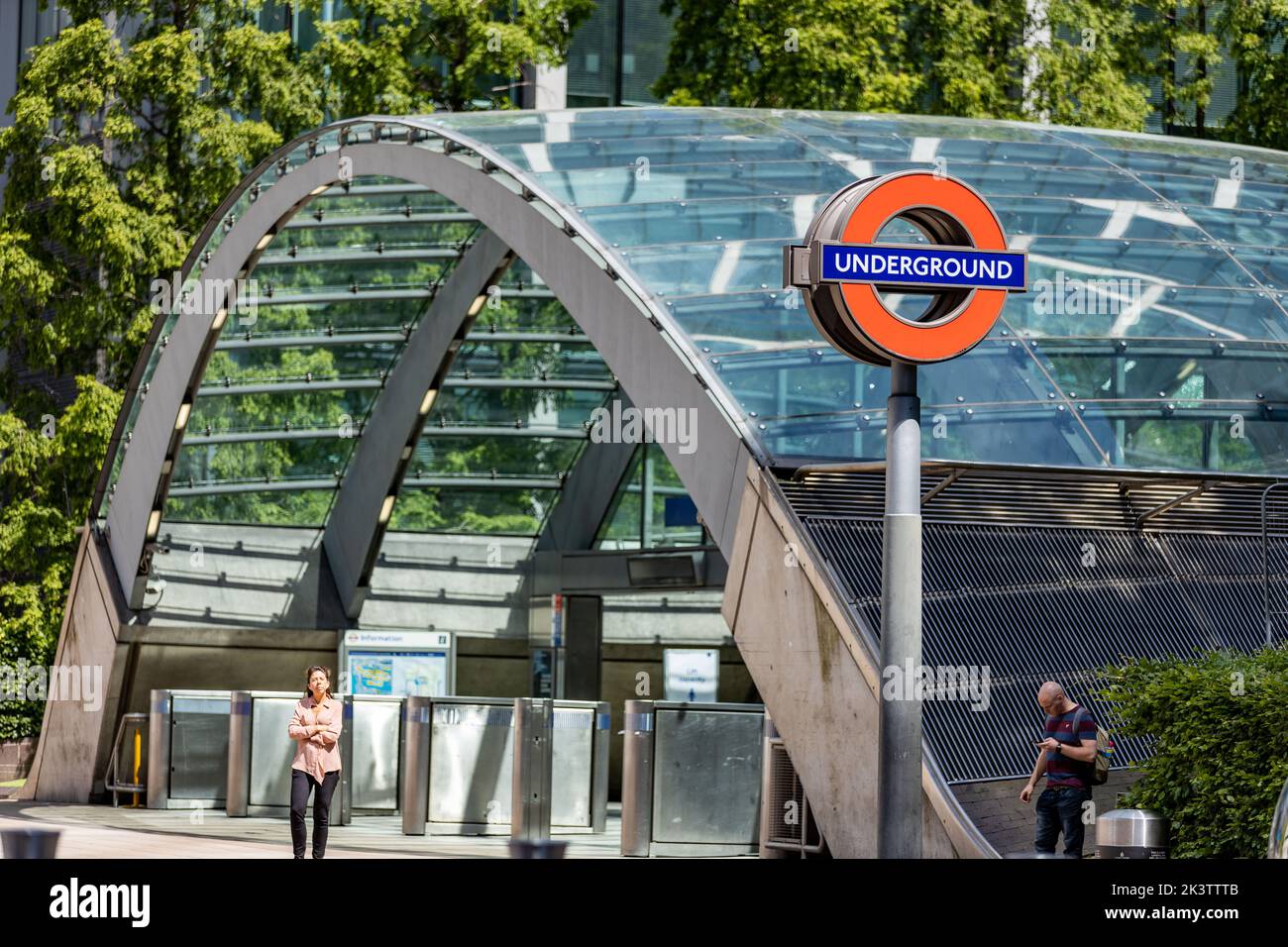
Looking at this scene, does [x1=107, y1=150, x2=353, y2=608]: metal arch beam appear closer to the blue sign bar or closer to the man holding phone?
the man holding phone

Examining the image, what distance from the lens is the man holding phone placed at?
485 inches

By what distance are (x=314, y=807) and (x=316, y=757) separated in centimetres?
40

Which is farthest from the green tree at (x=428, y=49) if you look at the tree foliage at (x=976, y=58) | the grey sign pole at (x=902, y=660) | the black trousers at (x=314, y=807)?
the grey sign pole at (x=902, y=660)

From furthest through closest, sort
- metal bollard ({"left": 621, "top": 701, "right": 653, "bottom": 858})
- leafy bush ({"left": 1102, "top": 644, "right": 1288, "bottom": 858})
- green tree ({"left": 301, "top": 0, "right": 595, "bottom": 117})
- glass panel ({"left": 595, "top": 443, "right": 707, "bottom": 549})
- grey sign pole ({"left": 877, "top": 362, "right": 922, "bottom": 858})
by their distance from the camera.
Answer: green tree ({"left": 301, "top": 0, "right": 595, "bottom": 117}), glass panel ({"left": 595, "top": 443, "right": 707, "bottom": 549}), metal bollard ({"left": 621, "top": 701, "right": 653, "bottom": 858}), leafy bush ({"left": 1102, "top": 644, "right": 1288, "bottom": 858}), grey sign pole ({"left": 877, "top": 362, "right": 922, "bottom": 858})

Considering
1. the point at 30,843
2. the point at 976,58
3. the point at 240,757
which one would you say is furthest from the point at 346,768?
the point at 976,58

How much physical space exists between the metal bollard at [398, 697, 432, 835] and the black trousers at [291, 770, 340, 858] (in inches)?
190

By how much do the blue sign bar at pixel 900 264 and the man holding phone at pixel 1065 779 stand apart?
3406 millimetres

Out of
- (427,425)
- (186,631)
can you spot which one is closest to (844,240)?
(186,631)

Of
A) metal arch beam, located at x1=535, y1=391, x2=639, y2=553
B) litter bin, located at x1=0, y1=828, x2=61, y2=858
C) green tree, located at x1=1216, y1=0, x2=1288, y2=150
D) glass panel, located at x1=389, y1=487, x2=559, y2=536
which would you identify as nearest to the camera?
litter bin, located at x1=0, y1=828, x2=61, y2=858

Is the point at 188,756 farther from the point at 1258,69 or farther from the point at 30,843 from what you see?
the point at 1258,69

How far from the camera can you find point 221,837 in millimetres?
17812

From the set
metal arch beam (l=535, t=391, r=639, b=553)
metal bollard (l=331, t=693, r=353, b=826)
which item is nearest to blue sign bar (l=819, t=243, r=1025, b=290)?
metal bollard (l=331, t=693, r=353, b=826)
